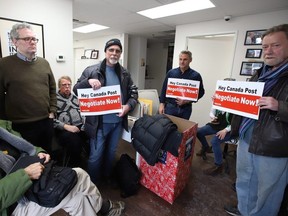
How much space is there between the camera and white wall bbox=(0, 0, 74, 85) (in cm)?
210

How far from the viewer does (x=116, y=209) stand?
1461 millimetres

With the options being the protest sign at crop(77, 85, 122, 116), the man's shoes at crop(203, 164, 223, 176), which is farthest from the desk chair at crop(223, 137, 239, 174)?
the protest sign at crop(77, 85, 122, 116)

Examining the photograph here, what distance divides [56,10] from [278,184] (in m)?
3.14

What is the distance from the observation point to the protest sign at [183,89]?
2091 millimetres

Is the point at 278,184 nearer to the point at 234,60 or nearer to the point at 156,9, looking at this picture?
the point at 234,60

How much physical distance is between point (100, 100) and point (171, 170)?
0.89 m

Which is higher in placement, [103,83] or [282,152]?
[103,83]

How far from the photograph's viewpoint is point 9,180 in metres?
0.85

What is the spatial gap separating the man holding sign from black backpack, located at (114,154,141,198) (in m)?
0.86

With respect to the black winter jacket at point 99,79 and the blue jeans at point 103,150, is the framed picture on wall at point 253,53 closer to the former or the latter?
the black winter jacket at point 99,79

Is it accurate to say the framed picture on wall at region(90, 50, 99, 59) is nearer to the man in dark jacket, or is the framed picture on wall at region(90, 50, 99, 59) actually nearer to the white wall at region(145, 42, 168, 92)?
the white wall at region(145, 42, 168, 92)

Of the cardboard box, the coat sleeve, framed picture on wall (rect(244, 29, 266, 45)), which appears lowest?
the cardboard box

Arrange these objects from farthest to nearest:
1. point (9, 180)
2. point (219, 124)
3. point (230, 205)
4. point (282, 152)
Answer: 1. point (219, 124)
2. point (230, 205)
3. point (282, 152)
4. point (9, 180)

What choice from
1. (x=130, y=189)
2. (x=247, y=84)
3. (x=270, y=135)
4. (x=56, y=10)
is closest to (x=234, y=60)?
(x=247, y=84)
